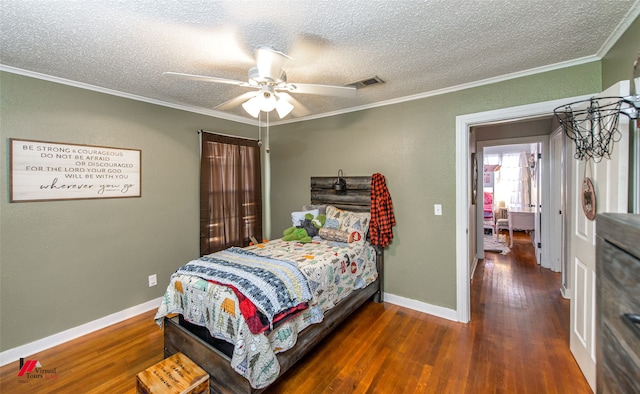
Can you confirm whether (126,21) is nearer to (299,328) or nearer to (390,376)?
(299,328)

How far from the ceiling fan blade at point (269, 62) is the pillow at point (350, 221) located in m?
1.89

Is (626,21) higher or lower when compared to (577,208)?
higher

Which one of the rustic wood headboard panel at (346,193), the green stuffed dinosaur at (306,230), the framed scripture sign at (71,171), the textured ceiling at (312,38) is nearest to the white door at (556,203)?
the textured ceiling at (312,38)

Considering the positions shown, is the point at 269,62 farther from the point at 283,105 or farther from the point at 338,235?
the point at 338,235

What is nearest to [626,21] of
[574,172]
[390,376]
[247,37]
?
[574,172]

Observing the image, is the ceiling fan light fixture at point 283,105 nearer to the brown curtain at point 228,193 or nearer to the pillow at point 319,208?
the pillow at point 319,208

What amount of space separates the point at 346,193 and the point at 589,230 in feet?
7.69

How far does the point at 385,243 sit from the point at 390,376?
139cm

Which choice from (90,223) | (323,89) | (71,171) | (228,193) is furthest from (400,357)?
(71,171)

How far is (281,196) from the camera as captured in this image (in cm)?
443

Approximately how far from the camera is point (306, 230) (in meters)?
3.24

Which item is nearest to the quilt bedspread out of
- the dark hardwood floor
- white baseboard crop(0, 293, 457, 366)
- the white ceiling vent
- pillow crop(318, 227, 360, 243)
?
pillow crop(318, 227, 360, 243)

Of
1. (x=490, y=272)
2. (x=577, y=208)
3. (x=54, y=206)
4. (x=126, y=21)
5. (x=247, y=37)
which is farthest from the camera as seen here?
(x=490, y=272)

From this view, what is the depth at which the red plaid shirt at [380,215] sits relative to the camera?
10.2 ft
